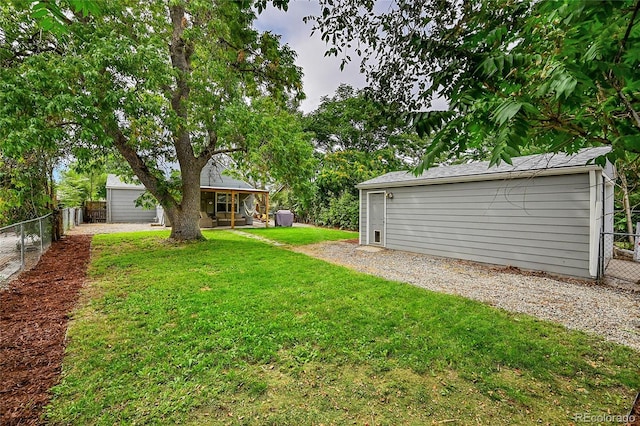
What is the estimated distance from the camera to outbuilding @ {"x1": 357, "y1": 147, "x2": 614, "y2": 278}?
5.66 m

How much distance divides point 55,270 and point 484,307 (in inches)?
320

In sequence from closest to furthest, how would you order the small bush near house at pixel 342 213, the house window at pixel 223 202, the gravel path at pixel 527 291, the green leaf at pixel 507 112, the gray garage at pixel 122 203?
1. the green leaf at pixel 507 112
2. the gravel path at pixel 527 291
3. the small bush near house at pixel 342 213
4. the house window at pixel 223 202
5. the gray garage at pixel 122 203

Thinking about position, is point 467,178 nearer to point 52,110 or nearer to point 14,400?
point 14,400

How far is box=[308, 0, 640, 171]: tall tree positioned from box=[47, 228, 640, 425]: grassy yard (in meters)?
1.92

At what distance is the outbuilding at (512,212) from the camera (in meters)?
5.66

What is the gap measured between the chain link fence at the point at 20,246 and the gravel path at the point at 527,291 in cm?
625

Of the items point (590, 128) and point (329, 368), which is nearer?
point (590, 128)

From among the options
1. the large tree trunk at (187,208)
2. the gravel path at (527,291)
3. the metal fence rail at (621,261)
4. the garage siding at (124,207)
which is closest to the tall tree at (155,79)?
the large tree trunk at (187,208)

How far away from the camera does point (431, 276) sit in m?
5.99

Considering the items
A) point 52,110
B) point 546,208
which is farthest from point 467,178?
point 52,110

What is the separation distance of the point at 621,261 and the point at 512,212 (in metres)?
3.39

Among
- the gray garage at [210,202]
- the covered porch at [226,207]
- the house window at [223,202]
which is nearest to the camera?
the covered porch at [226,207]

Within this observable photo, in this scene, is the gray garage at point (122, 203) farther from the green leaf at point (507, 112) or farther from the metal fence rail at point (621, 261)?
the metal fence rail at point (621, 261)

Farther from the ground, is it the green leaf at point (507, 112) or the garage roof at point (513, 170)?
the garage roof at point (513, 170)
